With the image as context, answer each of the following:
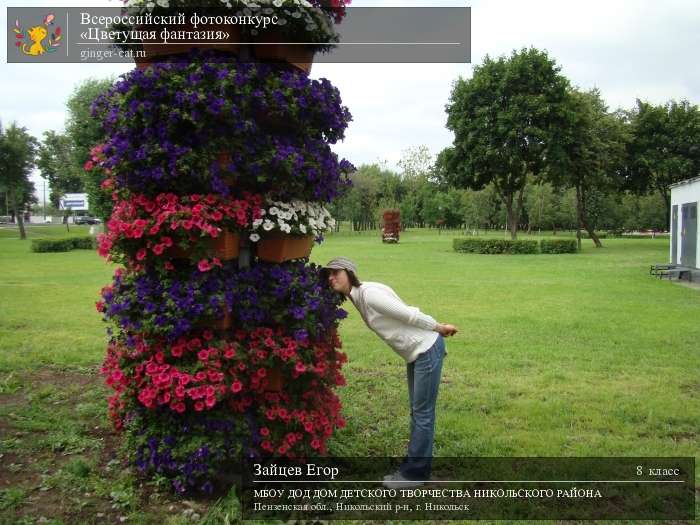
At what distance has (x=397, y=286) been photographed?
48.0 ft

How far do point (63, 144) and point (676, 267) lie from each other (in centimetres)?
4573

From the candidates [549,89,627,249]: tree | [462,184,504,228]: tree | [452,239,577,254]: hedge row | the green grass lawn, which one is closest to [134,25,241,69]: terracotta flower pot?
the green grass lawn

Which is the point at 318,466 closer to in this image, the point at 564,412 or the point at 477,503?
the point at 477,503

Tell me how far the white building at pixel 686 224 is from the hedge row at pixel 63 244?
2835 centimetres

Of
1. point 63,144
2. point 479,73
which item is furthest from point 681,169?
point 63,144

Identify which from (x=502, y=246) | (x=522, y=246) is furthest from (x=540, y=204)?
(x=502, y=246)

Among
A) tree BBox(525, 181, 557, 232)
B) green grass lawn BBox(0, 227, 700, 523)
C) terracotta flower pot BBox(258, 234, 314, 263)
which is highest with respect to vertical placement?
tree BBox(525, 181, 557, 232)

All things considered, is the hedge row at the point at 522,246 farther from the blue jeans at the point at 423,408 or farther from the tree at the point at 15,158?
the tree at the point at 15,158

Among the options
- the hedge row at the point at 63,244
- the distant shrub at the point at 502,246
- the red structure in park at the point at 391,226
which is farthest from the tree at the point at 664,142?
the hedge row at the point at 63,244

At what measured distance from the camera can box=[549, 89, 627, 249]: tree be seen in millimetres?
29734

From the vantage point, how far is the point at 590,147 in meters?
31.3

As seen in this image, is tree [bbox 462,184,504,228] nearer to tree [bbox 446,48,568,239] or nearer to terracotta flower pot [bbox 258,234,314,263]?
tree [bbox 446,48,568,239]

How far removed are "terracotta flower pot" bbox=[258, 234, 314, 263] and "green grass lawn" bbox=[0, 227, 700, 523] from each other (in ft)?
5.12

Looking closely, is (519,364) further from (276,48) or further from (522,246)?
(522,246)
